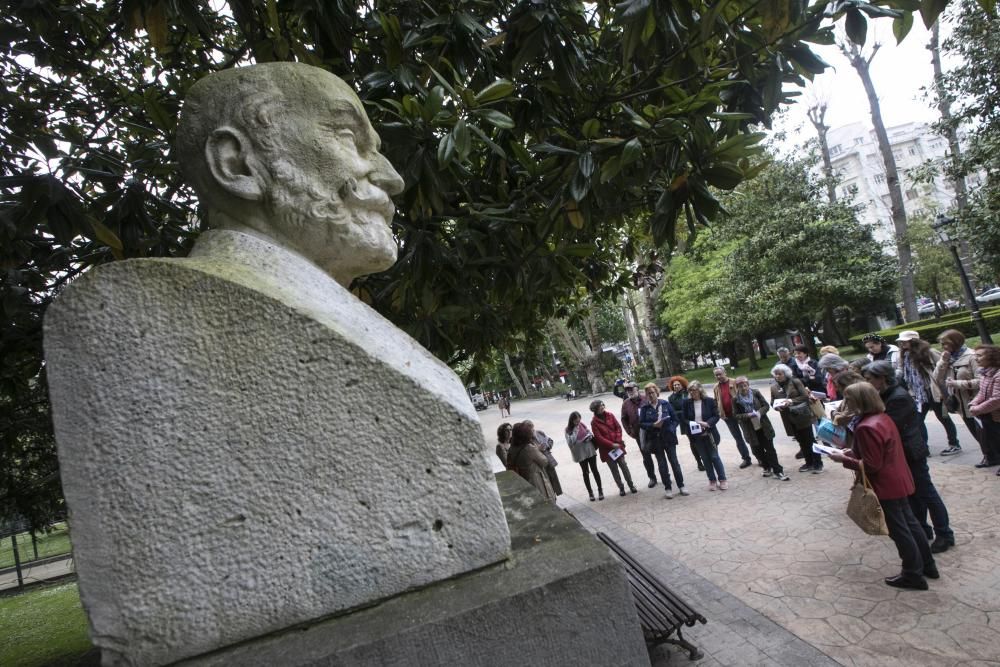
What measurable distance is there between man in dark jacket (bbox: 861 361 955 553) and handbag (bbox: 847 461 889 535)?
0.71m

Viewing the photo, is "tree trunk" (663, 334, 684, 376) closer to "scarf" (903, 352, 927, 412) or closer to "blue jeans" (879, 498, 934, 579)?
"scarf" (903, 352, 927, 412)

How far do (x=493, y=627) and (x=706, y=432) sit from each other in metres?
7.35

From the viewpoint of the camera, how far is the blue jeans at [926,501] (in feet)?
15.2

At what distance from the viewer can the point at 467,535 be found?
131 cm

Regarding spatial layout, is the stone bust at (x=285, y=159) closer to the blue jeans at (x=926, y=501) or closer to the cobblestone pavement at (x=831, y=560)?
the cobblestone pavement at (x=831, y=560)

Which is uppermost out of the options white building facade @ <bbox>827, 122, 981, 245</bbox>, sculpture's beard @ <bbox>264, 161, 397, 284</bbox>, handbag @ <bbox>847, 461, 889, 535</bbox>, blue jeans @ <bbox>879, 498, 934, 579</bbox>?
white building facade @ <bbox>827, 122, 981, 245</bbox>

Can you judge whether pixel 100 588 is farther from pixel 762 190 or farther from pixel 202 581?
pixel 762 190

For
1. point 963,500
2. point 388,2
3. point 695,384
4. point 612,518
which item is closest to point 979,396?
point 963,500

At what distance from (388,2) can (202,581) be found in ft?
10.1

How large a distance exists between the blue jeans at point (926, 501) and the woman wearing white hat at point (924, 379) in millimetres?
2680

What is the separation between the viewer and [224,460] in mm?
1192

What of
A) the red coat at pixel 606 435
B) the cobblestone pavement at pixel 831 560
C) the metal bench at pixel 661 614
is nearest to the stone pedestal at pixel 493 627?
the metal bench at pixel 661 614

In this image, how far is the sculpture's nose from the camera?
5.24ft

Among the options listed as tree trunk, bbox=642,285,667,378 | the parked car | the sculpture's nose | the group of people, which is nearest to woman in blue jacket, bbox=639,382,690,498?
the group of people
